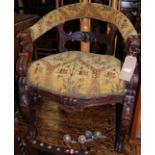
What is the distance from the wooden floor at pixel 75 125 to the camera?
128cm

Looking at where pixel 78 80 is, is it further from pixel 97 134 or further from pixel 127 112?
pixel 97 134

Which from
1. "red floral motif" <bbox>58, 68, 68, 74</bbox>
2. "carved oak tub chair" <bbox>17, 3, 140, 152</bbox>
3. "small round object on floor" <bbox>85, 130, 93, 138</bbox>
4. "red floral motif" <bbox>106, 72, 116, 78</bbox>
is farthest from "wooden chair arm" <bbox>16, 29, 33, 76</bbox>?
"small round object on floor" <bbox>85, 130, 93, 138</bbox>

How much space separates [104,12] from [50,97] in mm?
619

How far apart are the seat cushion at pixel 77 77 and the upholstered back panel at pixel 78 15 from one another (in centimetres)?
21

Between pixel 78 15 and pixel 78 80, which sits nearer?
pixel 78 80

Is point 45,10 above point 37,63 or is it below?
above

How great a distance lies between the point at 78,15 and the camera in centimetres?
137

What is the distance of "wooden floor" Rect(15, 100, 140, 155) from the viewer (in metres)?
1.28

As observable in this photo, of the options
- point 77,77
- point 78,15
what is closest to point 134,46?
point 77,77

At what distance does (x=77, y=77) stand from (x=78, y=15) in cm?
52

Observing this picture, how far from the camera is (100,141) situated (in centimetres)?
132

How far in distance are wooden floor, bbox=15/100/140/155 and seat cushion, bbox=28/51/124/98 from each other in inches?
14.4
